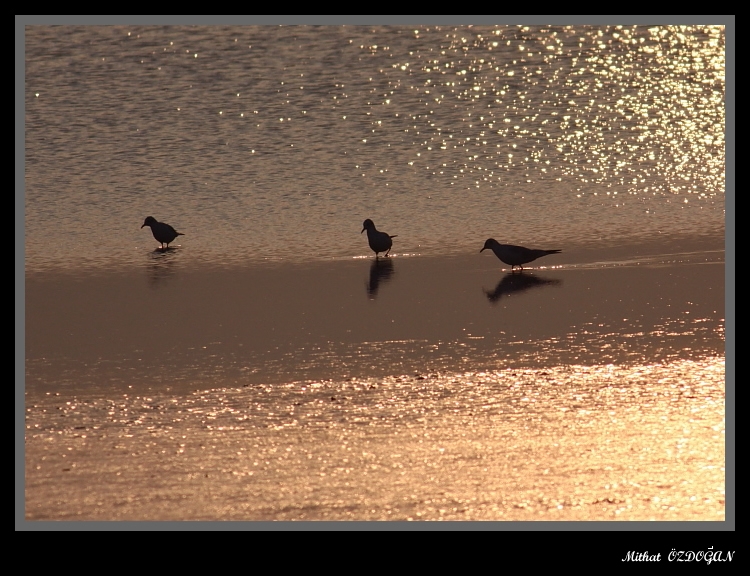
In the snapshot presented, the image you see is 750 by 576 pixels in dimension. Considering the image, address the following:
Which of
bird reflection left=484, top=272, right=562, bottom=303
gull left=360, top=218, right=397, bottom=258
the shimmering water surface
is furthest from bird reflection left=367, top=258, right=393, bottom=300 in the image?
bird reflection left=484, top=272, right=562, bottom=303

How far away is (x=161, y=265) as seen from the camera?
40.8ft

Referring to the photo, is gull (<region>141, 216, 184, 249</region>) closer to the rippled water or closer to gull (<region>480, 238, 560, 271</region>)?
the rippled water

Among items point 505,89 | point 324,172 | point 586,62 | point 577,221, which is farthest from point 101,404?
point 586,62

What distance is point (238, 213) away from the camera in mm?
14328

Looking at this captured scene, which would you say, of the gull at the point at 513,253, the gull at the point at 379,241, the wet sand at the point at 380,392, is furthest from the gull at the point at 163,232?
the gull at the point at 513,253

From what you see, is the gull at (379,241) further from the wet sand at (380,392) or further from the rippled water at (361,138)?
the wet sand at (380,392)

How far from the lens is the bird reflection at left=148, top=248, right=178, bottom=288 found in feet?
38.8

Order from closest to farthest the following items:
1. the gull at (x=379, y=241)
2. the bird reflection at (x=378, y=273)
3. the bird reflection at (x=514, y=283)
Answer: the bird reflection at (x=514, y=283), the bird reflection at (x=378, y=273), the gull at (x=379, y=241)

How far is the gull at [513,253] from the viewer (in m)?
11.9

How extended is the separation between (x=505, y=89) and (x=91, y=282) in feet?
34.2

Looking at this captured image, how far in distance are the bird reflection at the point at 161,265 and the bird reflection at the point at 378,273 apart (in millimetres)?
1900

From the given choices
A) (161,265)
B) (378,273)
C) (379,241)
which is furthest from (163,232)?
(378,273)

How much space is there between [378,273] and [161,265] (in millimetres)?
2172

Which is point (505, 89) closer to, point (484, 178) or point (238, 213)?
point (484, 178)
